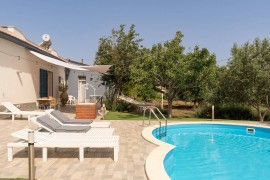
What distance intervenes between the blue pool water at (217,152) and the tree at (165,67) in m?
4.09

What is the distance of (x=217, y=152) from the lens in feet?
33.0

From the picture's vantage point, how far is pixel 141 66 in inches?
729

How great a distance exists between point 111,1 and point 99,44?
15.6 feet

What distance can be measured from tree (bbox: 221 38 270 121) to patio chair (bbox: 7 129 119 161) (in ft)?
46.9

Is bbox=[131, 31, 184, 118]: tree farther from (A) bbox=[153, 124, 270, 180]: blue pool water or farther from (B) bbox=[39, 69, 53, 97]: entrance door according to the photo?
(B) bbox=[39, 69, 53, 97]: entrance door

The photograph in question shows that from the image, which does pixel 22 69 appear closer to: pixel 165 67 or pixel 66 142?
pixel 165 67

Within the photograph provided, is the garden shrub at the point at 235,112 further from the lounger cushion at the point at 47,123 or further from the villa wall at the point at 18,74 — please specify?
the lounger cushion at the point at 47,123

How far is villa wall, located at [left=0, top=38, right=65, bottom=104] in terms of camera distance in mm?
15289

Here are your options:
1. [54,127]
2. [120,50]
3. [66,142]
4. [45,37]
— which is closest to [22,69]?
[120,50]

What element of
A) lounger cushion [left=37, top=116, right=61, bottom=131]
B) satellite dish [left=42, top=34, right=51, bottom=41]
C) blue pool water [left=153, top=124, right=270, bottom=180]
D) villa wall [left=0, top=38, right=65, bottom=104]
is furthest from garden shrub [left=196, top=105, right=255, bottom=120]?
satellite dish [left=42, top=34, right=51, bottom=41]

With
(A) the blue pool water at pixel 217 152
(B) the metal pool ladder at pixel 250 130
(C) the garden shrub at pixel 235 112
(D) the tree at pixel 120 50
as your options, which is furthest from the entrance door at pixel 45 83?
(B) the metal pool ladder at pixel 250 130

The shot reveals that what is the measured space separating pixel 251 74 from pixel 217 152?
415 inches

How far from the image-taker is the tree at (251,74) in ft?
59.1

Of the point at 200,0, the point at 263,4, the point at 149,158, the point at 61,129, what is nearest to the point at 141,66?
the point at 200,0
